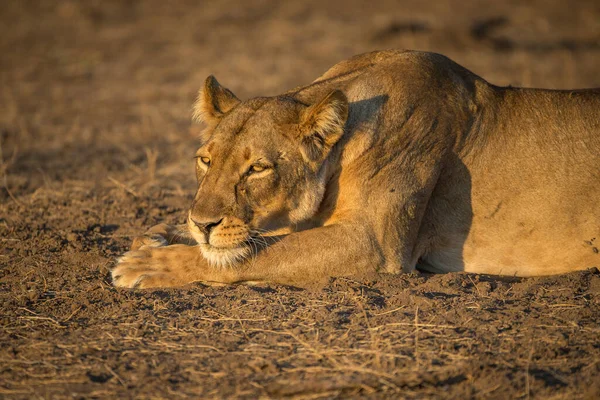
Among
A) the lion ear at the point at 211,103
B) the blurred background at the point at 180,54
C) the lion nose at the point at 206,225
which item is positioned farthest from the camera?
the blurred background at the point at 180,54

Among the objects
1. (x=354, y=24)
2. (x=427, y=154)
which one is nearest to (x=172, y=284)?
(x=427, y=154)

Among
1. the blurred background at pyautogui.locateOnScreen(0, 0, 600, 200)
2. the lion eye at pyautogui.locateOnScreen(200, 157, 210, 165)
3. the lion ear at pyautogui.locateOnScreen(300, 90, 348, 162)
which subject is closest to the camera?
the lion ear at pyautogui.locateOnScreen(300, 90, 348, 162)

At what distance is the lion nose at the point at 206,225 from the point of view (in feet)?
16.8

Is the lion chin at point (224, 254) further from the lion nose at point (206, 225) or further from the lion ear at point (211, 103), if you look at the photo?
the lion ear at point (211, 103)

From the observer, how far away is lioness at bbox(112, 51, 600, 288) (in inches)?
211

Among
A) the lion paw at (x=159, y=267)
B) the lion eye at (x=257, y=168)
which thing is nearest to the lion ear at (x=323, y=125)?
the lion eye at (x=257, y=168)

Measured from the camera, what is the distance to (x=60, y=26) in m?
18.3

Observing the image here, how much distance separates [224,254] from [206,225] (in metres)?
0.23

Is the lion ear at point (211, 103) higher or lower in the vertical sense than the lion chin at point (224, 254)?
higher

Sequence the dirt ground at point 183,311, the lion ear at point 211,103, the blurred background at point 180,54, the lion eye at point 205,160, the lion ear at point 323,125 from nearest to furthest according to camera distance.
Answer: the dirt ground at point 183,311 < the lion ear at point 323,125 < the lion eye at point 205,160 < the lion ear at point 211,103 < the blurred background at point 180,54

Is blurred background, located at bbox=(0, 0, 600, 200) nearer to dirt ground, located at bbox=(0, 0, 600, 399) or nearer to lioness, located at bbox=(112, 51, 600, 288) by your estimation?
dirt ground, located at bbox=(0, 0, 600, 399)

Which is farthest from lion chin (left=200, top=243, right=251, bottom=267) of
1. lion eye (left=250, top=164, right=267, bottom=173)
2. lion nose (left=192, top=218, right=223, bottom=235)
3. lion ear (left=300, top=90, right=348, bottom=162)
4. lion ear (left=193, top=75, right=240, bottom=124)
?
lion ear (left=193, top=75, right=240, bottom=124)

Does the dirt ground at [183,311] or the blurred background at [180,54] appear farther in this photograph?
the blurred background at [180,54]

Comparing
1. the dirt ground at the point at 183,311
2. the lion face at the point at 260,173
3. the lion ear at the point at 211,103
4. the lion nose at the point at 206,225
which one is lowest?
the dirt ground at the point at 183,311
